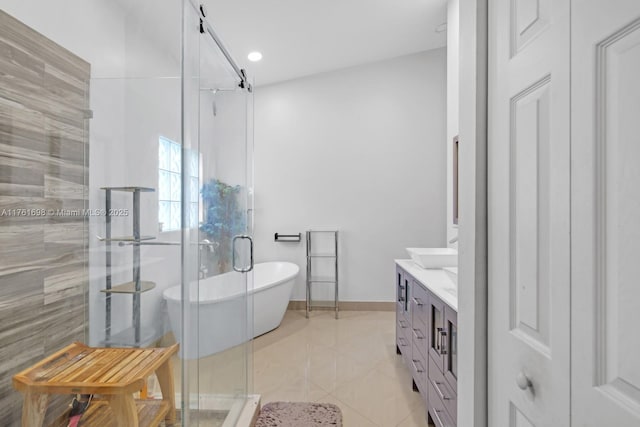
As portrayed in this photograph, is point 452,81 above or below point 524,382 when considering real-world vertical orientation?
above

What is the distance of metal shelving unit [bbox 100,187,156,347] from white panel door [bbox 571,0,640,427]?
133 centimetres

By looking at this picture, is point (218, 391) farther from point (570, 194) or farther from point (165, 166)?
point (570, 194)

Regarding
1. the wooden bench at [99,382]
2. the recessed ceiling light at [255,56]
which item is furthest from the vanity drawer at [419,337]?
the recessed ceiling light at [255,56]

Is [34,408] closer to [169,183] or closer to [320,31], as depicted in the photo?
[169,183]

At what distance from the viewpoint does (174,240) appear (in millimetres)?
1415

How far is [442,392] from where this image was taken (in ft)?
5.91

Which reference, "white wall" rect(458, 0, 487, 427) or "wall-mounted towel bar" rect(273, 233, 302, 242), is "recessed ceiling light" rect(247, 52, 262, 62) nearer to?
"wall-mounted towel bar" rect(273, 233, 302, 242)

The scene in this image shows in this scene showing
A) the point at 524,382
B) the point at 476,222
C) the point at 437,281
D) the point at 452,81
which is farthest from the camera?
the point at 452,81

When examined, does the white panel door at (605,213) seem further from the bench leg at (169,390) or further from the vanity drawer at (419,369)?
the vanity drawer at (419,369)

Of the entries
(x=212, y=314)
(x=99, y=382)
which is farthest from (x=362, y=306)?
(x=99, y=382)

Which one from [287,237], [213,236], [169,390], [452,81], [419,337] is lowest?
[419,337]

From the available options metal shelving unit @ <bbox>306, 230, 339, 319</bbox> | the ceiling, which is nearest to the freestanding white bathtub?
the ceiling

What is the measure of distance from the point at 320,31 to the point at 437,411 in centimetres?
330

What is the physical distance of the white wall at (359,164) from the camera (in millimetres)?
4496
